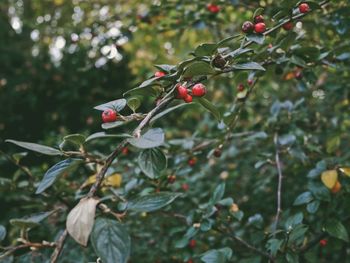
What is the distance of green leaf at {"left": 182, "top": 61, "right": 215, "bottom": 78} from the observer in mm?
1082

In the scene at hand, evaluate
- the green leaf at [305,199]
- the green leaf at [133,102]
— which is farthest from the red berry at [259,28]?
the green leaf at [305,199]

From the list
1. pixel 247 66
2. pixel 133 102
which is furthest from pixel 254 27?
pixel 133 102

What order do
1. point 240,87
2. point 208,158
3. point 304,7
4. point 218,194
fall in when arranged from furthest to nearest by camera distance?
point 208,158 → point 240,87 → point 218,194 → point 304,7

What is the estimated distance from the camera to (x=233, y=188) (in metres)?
3.53

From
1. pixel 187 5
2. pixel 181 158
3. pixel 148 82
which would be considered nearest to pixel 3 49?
pixel 187 5

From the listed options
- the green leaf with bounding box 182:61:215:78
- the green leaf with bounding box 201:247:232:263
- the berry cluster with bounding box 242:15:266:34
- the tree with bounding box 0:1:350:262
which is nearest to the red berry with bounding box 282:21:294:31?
the tree with bounding box 0:1:350:262

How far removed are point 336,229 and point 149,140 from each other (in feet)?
3.26

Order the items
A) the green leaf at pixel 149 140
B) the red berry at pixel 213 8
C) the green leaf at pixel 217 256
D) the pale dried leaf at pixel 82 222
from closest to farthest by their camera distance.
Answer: the pale dried leaf at pixel 82 222 < the green leaf at pixel 149 140 < the green leaf at pixel 217 256 < the red berry at pixel 213 8

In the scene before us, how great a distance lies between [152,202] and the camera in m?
1.17

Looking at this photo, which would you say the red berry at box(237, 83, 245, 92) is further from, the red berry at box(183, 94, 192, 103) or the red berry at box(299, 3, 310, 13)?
the red berry at box(183, 94, 192, 103)

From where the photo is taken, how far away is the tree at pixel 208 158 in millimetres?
1079

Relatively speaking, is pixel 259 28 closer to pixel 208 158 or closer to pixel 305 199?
pixel 305 199

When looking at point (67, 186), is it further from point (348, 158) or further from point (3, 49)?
point (3, 49)

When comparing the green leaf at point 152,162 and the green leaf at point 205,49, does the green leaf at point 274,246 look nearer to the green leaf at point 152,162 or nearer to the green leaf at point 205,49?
the green leaf at point 152,162
